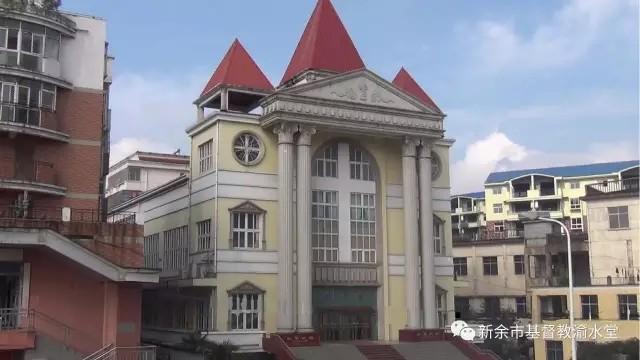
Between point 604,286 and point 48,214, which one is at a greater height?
point 48,214

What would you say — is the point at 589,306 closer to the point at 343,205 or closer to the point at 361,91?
the point at 343,205

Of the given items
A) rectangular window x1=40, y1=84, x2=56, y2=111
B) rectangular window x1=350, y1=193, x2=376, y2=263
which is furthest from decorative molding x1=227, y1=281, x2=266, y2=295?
rectangular window x1=40, y1=84, x2=56, y2=111

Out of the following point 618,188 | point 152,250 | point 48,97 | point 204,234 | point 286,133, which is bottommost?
point 152,250

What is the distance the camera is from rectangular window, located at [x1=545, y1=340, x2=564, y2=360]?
42531 millimetres

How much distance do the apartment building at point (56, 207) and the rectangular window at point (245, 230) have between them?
5.42 metres

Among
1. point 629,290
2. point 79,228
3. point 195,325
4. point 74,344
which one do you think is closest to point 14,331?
point 74,344

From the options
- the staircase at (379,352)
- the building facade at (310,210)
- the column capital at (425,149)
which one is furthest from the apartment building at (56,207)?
the column capital at (425,149)

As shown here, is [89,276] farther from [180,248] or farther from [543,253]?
[543,253]

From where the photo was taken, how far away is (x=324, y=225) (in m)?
32.6

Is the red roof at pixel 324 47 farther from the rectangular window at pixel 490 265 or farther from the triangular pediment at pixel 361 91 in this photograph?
the rectangular window at pixel 490 265

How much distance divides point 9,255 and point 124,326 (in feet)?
15.0

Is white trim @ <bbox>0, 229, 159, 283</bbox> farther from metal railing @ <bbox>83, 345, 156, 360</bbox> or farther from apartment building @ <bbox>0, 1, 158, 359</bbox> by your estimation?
metal railing @ <bbox>83, 345, 156, 360</bbox>

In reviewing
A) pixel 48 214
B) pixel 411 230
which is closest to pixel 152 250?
pixel 48 214

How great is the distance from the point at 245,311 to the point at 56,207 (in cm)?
875
